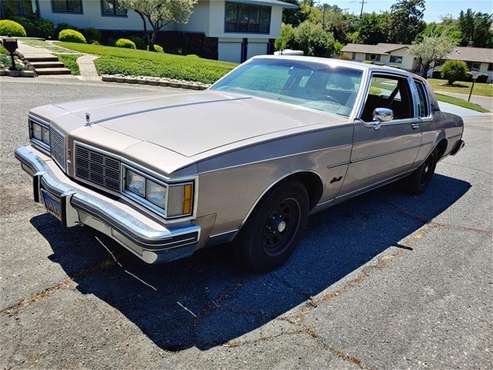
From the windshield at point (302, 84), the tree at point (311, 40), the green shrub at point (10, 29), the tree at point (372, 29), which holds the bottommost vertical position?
the windshield at point (302, 84)

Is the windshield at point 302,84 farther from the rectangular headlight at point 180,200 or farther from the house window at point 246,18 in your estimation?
the house window at point 246,18

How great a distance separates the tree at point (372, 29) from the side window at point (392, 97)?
79.8 metres

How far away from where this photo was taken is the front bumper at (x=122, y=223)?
2508mm

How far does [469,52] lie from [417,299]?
236 feet

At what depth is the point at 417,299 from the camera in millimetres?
3352

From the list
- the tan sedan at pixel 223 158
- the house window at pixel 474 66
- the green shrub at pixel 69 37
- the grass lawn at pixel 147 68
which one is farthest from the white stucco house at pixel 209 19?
the house window at pixel 474 66

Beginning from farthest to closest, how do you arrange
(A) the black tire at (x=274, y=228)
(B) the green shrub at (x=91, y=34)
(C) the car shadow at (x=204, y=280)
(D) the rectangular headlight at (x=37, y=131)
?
(B) the green shrub at (x=91, y=34)
(D) the rectangular headlight at (x=37, y=131)
(A) the black tire at (x=274, y=228)
(C) the car shadow at (x=204, y=280)

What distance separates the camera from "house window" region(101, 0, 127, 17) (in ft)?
87.1

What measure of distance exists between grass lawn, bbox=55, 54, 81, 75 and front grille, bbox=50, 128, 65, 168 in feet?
36.8

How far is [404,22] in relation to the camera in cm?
7962

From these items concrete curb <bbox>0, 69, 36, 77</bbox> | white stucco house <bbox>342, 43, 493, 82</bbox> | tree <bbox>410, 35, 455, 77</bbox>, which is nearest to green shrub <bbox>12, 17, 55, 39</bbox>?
concrete curb <bbox>0, 69, 36, 77</bbox>

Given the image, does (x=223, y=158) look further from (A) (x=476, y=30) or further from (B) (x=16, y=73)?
(A) (x=476, y=30)

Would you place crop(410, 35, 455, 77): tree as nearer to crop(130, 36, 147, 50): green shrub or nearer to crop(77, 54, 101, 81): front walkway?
crop(130, 36, 147, 50): green shrub

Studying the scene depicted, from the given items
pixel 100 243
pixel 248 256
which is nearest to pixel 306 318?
pixel 248 256
